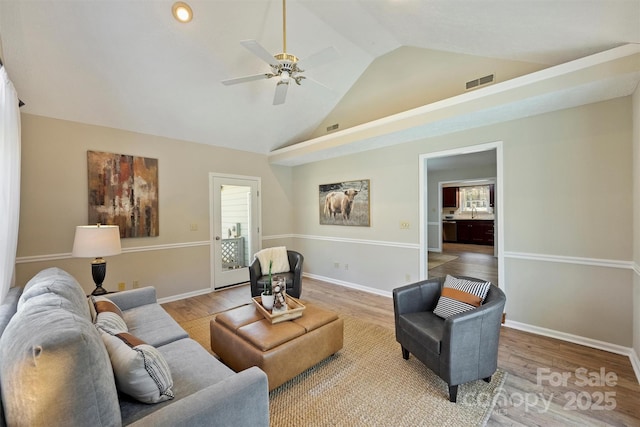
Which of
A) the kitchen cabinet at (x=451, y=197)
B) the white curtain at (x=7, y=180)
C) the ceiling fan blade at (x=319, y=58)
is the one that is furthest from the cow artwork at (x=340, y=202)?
the kitchen cabinet at (x=451, y=197)

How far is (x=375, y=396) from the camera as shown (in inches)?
80.1

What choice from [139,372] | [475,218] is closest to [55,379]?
[139,372]

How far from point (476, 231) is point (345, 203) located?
23.4ft

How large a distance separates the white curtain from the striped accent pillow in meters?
3.44

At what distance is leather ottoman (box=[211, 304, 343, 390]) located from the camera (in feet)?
6.59

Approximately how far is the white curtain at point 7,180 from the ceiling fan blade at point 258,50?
6.29ft

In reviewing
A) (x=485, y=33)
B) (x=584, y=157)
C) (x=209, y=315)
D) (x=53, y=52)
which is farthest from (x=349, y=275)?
(x=53, y=52)

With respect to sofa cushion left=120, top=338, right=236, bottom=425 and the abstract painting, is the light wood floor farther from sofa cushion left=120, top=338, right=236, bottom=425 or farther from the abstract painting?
sofa cushion left=120, top=338, right=236, bottom=425

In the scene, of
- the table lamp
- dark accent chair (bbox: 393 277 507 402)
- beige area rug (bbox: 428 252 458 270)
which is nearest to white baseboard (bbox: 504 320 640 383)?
dark accent chair (bbox: 393 277 507 402)

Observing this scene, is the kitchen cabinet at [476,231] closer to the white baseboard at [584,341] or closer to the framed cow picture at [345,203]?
the framed cow picture at [345,203]

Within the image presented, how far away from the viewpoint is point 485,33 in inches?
100

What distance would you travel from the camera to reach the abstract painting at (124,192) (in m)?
3.56

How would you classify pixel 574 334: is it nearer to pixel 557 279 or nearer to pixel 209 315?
pixel 557 279

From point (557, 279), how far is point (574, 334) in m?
0.58
